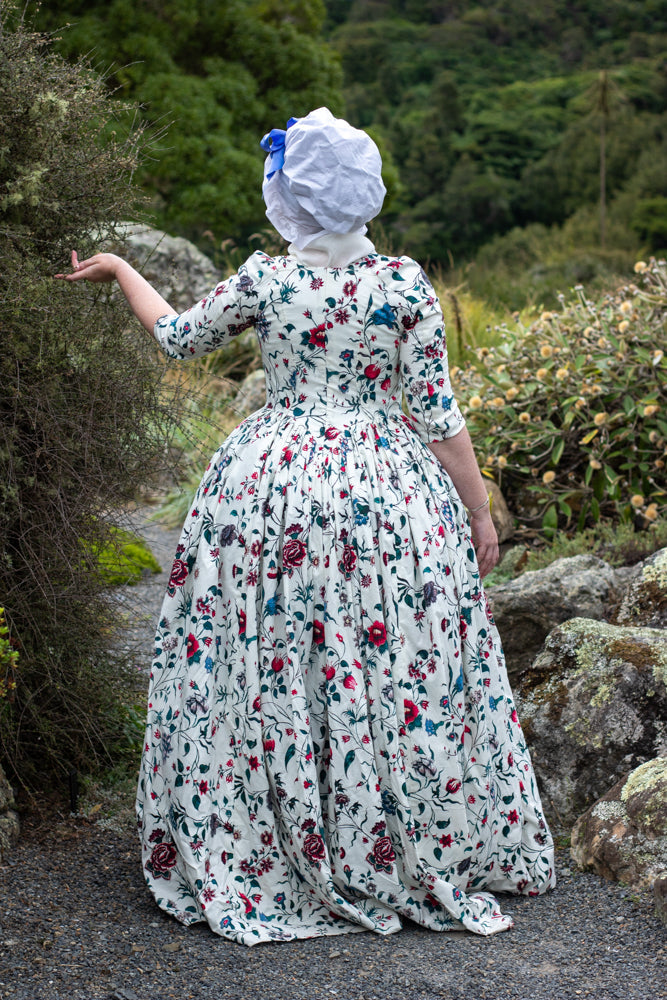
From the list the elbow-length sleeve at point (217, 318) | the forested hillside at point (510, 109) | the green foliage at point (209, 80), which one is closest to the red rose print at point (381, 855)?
the elbow-length sleeve at point (217, 318)

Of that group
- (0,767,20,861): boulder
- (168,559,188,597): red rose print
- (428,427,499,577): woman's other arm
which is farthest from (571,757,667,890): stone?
(0,767,20,861): boulder

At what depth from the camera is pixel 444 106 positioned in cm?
2267

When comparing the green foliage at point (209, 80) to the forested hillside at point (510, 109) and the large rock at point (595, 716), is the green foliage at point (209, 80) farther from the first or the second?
the large rock at point (595, 716)

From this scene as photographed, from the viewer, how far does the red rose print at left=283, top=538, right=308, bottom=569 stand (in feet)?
6.81

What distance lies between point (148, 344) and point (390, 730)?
4.13ft

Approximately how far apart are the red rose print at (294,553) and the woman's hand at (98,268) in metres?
0.76

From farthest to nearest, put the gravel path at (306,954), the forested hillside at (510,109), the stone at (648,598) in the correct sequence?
the forested hillside at (510,109), the stone at (648,598), the gravel path at (306,954)

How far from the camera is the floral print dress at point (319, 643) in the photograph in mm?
2080

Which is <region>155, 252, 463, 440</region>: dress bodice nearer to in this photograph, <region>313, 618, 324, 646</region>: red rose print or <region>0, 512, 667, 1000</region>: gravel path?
<region>313, 618, 324, 646</region>: red rose print

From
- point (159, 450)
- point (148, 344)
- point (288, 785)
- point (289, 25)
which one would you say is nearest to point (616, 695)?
point (288, 785)

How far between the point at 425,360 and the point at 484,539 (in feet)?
1.51

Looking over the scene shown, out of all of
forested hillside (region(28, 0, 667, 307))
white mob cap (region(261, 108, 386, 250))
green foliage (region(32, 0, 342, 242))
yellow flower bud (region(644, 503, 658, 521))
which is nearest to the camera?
white mob cap (region(261, 108, 386, 250))

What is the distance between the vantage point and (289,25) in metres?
12.5

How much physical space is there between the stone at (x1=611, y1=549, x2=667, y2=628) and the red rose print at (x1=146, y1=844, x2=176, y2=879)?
5.27 ft
